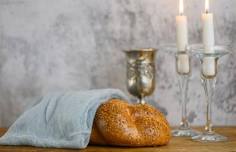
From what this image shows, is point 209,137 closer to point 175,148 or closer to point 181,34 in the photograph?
point 175,148

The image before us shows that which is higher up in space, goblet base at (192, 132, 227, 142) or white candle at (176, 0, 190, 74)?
white candle at (176, 0, 190, 74)

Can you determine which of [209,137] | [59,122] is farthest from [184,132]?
[59,122]

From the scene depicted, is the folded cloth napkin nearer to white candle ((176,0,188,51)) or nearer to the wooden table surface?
the wooden table surface

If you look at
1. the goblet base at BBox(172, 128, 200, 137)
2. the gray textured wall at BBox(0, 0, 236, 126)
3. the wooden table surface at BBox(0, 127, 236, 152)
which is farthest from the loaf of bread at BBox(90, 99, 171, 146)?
the gray textured wall at BBox(0, 0, 236, 126)

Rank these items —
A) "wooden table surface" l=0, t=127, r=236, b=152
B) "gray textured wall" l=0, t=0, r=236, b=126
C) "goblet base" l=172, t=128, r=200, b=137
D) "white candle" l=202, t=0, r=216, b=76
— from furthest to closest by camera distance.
Result: 1. "gray textured wall" l=0, t=0, r=236, b=126
2. "goblet base" l=172, t=128, r=200, b=137
3. "white candle" l=202, t=0, r=216, b=76
4. "wooden table surface" l=0, t=127, r=236, b=152

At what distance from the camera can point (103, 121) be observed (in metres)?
1.25

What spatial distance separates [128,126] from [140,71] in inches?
12.0

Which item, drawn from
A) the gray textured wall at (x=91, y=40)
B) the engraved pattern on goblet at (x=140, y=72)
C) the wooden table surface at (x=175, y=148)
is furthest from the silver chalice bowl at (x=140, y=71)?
the wooden table surface at (x=175, y=148)

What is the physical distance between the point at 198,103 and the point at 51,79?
0.46 m

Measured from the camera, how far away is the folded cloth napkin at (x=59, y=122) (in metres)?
1.25

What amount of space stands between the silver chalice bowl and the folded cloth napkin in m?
0.16

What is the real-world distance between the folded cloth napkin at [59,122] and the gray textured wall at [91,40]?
0.31 meters

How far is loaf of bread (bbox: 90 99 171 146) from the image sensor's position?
4.03ft

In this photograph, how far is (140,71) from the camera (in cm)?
151
